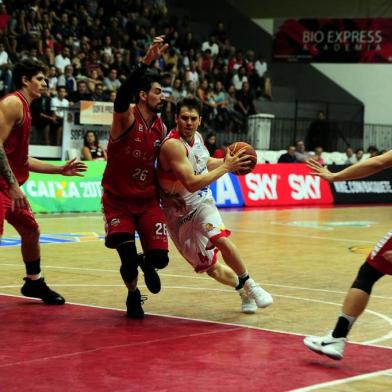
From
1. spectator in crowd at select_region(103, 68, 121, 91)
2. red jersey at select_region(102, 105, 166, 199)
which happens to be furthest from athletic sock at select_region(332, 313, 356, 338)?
spectator in crowd at select_region(103, 68, 121, 91)

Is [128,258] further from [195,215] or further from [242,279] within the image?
[242,279]

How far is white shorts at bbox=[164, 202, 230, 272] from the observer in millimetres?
8102

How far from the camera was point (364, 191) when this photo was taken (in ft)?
80.4

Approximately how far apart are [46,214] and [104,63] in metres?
7.59

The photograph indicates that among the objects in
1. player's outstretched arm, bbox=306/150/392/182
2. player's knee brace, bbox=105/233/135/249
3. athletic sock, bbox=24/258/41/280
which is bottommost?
athletic sock, bbox=24/258/41/280

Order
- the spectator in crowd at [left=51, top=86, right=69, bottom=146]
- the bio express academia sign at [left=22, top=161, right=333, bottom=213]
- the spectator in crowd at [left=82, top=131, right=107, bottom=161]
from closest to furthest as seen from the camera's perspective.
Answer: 1. the bio express academia sign at [left=22, top=161, right=333, bottom=213]
2. the spectator in crowd at [left=82, top=131, right=107, bottom=161]
3. the spectator in crowd at [left=51, top=86, right=69, bottom=146]

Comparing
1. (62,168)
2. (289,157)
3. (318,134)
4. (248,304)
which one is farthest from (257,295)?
(318,134)

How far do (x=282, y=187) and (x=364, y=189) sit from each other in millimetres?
3340

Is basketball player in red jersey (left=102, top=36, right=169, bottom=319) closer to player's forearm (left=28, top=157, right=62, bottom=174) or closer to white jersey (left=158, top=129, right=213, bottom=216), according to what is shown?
white jersey (left=158, top=129, right=213, bottom=216)

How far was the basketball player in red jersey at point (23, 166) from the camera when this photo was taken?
7.52 m

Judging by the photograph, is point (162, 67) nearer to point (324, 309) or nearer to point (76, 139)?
point (76, 139)

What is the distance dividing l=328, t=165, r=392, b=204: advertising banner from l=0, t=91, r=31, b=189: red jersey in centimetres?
1605

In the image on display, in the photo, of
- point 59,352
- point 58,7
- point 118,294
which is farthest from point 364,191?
point 59,352

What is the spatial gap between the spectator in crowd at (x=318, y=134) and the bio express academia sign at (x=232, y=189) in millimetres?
5460
